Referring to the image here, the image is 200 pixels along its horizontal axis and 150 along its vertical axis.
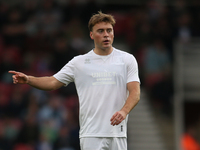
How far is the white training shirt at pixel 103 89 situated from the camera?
18.6 feet

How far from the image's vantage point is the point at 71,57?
1241 centimetres

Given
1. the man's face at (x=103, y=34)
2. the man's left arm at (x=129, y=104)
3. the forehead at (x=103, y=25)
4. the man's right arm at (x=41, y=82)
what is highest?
the forehead at (x=103, y=25)

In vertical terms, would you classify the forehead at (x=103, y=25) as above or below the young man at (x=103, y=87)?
above

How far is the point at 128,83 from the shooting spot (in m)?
5.73

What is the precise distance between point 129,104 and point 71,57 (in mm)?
7088

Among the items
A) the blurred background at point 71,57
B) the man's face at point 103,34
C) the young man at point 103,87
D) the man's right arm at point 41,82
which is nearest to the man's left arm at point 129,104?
the young man at point 103,87

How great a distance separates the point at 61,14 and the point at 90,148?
911 centimetres

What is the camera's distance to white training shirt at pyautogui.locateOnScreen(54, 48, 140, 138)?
18.6ft

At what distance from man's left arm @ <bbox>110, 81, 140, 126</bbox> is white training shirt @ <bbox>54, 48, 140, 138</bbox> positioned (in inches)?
3.7

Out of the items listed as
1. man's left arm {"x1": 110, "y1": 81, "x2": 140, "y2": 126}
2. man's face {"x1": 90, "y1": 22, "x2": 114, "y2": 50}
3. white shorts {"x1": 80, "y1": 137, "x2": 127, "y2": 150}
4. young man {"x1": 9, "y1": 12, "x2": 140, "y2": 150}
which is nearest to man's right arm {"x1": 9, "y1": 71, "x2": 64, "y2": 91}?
young man {"x1": 9, "y1": 12, "x2": 140, "y2": 150}

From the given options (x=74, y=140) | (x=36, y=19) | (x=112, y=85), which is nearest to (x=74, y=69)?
(x=112, y=85)

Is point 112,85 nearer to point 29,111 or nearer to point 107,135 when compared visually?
point 107,135

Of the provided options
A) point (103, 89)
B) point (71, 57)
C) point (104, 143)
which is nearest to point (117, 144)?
point (104, 143)

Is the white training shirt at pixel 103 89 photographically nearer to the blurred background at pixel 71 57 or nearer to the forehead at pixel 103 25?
the forehead at pixel 103 25
